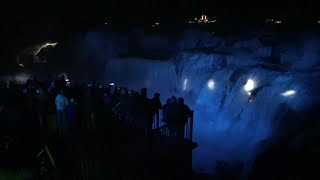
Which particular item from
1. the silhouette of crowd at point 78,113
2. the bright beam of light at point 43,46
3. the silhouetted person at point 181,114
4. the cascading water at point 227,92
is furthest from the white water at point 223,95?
the silhouette of crowd at point 78,113

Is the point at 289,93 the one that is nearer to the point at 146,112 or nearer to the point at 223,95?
the point at 223,95

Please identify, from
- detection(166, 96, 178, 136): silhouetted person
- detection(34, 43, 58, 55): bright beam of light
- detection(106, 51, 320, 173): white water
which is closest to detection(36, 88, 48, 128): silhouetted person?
detection(166, 96, 178, 136): silhouetted person

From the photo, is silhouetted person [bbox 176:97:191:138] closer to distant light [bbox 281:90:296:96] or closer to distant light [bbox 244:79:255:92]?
distant light [bbox 281:90:296:96]

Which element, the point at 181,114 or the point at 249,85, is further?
the point at 249,85

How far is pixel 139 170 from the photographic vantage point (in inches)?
408

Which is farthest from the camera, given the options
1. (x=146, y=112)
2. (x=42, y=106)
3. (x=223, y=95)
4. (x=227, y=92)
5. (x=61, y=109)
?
(x=223, y=95)

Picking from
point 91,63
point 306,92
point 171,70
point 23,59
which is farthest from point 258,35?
point 23,59

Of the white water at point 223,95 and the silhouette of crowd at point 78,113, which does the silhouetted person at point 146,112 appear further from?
the white water at point 223,95

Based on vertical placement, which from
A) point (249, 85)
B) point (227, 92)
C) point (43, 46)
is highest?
point (43, 46)

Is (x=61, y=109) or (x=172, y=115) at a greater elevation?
(x=61, y=109)

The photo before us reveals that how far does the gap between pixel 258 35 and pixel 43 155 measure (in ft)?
67.8

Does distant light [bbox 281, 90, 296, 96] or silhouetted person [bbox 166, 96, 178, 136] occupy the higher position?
silhouetted person [bbox 166, 96, 178, 136]

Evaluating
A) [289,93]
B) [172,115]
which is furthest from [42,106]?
[289,93]

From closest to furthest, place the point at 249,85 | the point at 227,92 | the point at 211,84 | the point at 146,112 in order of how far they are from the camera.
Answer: the point at 146,112, the point at 249,85, the point at 227,92, the point at 211,84
